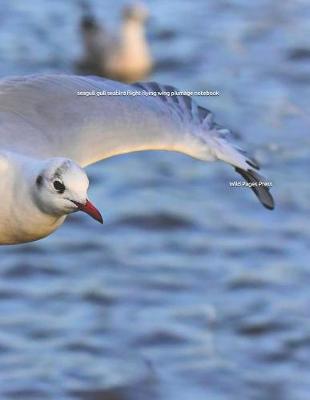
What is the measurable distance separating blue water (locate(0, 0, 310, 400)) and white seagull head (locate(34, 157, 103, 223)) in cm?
332

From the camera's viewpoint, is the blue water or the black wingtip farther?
the blue water

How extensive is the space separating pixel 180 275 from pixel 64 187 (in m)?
4.61

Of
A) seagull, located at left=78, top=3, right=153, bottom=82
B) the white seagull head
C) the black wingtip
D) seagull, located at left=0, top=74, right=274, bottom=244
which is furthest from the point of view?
seagull, located at left=78, top=3, right=153, bottom=82

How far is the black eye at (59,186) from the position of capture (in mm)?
6512

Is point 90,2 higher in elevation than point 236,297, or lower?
higher

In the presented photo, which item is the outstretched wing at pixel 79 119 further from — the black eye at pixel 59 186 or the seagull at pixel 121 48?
the seagull at pixel 121 48

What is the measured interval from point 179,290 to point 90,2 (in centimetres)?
501

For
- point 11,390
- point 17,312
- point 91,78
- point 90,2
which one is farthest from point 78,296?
point 90,2

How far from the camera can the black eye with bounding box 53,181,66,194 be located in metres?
6.51

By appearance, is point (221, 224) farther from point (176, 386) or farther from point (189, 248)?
point (176, 386)

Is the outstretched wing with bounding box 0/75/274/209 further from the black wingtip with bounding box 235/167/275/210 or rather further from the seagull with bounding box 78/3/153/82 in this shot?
the seagull with bounding box 78/3/153/82

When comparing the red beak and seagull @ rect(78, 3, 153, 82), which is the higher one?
seagull @ rect(78, 3, 153, 82)

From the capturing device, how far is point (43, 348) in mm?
10227

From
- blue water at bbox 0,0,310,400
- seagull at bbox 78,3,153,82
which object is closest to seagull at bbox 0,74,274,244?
blue water at bbox 0,0,310,400
